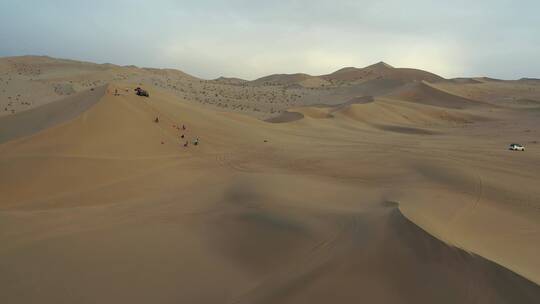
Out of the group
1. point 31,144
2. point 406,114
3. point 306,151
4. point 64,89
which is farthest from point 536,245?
point 64,89

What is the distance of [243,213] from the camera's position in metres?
7.32

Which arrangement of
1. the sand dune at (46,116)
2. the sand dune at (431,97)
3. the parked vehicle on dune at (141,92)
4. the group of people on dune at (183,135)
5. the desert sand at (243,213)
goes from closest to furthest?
the desert sand at (243,213)
the sand dune at (46,116)
the group of people on dune at (183,135)
the parked vehicle on dune at (141,92)
the sand dune at (431,97)

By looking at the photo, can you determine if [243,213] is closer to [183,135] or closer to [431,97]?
[183,135]

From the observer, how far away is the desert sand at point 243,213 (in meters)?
5.02

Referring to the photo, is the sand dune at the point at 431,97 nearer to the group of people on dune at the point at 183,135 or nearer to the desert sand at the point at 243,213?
the desert sand at the point at 243,213

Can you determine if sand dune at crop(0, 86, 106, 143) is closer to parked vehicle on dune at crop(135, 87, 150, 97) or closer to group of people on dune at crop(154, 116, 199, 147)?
parked vehicle on dune at crop(135, 87, 150, 97)

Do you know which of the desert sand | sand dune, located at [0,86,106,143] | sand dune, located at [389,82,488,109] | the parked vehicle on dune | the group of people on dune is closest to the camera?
the desert sand

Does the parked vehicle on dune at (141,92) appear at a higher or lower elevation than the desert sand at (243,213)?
higher

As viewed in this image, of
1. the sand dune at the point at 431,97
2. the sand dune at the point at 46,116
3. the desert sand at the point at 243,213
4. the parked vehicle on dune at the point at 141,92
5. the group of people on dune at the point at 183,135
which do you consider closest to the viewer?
the desert sand at the point at 243,213

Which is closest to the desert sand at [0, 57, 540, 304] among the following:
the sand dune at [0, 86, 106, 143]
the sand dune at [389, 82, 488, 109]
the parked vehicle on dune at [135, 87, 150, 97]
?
the sand dune at [0, 86, 106, 143]

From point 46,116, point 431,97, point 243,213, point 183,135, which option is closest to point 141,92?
point 46,116

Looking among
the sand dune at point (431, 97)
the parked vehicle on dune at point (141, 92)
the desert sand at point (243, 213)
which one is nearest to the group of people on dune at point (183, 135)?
the desert sand at point (243, 213)

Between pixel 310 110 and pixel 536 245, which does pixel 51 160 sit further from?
pixel 310 110

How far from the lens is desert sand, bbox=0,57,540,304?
5016 millimetres
